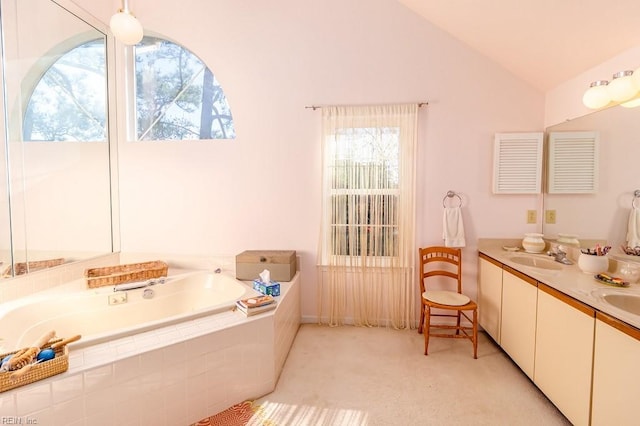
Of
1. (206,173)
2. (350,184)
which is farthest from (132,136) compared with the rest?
(350,184)

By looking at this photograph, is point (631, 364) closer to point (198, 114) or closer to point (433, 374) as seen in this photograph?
point (433, 374)

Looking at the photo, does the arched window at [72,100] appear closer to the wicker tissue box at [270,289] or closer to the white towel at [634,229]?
the wicker tissue box at [270,289]

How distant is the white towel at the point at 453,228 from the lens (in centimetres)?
248

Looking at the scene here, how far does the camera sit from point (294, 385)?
1877 millimetres

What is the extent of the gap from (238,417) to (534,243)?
8.50 ft

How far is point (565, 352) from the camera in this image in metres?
1.50

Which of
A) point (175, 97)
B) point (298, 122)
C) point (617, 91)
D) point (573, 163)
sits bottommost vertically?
point (573, 163)

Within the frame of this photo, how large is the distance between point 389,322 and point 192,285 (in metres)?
1.90

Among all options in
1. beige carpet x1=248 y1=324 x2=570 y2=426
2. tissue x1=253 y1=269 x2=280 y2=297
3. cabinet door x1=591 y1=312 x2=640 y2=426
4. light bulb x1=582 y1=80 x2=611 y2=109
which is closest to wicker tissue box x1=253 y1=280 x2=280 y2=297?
tissue x1=253 y1=269 x2=280 y2=297

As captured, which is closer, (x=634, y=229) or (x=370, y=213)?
(x=634, y=229)

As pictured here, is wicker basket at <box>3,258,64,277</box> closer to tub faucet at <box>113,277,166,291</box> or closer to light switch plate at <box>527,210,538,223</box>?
tub faucet at <box>113,277,166,291</box>

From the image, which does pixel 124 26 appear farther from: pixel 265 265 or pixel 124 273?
pixel 265 265

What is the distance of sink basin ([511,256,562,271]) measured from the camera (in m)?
2.09

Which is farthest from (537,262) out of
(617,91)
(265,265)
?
(265,265)
